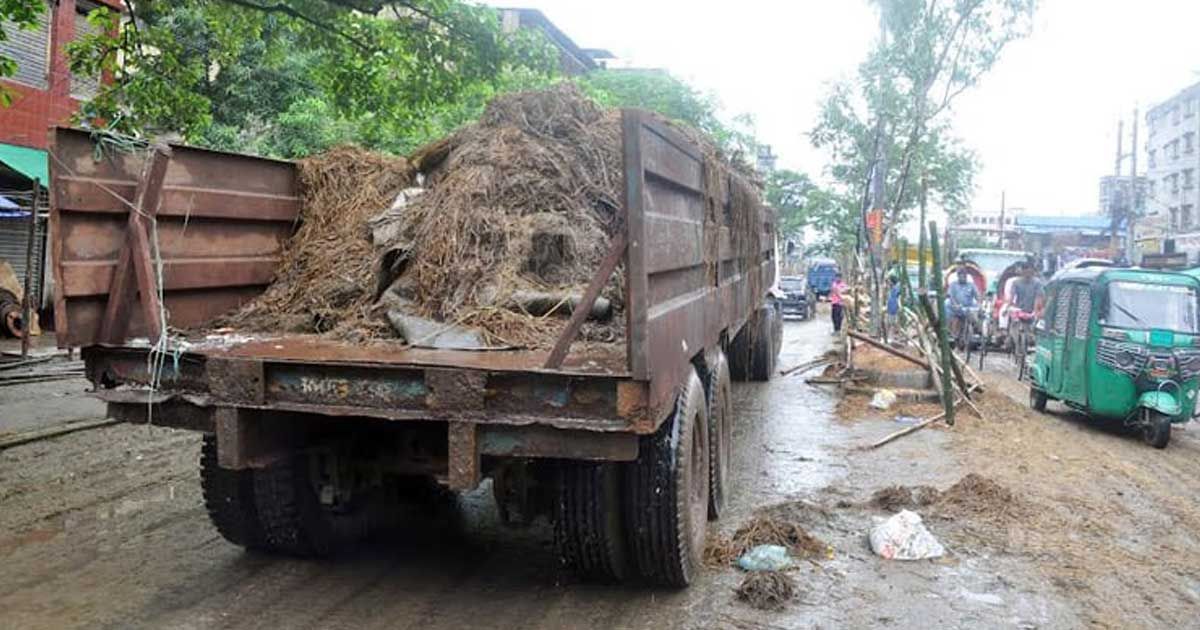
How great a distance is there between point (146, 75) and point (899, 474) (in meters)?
8.36

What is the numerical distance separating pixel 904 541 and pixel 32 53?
1840 cm

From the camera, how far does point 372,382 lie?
12.8 ft

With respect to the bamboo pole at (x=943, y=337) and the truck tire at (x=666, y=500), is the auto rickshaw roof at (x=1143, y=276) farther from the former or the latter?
the truck tire at (x=666, y=500)

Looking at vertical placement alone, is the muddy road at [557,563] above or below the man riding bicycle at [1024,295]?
below

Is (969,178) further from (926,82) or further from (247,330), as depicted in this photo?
(247,330)

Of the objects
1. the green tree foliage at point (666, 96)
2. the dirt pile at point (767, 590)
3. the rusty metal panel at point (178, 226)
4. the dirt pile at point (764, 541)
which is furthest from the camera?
the green tree foliage at point (666, 96)

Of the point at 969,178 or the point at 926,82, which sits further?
the point at 969,178

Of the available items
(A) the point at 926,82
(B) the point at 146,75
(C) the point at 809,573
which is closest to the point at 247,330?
(C) the point at 809,573

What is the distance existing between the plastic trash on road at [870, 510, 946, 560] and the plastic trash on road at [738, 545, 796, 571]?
59 cm

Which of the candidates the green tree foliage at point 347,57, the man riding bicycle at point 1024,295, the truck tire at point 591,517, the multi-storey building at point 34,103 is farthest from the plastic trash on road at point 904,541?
the multi-storey building at point 34,103

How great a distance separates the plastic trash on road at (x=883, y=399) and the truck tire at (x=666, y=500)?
6.68 m

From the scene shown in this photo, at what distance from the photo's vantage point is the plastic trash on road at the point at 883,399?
35.5 ft

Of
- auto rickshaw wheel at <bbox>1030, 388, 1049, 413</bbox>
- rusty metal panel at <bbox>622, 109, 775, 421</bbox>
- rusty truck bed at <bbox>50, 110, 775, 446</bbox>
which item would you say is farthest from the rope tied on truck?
auto rickshaw wheel at <bbox>1030, 388, 1049, 413</bbox>

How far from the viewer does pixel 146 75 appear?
9930 millimetres
